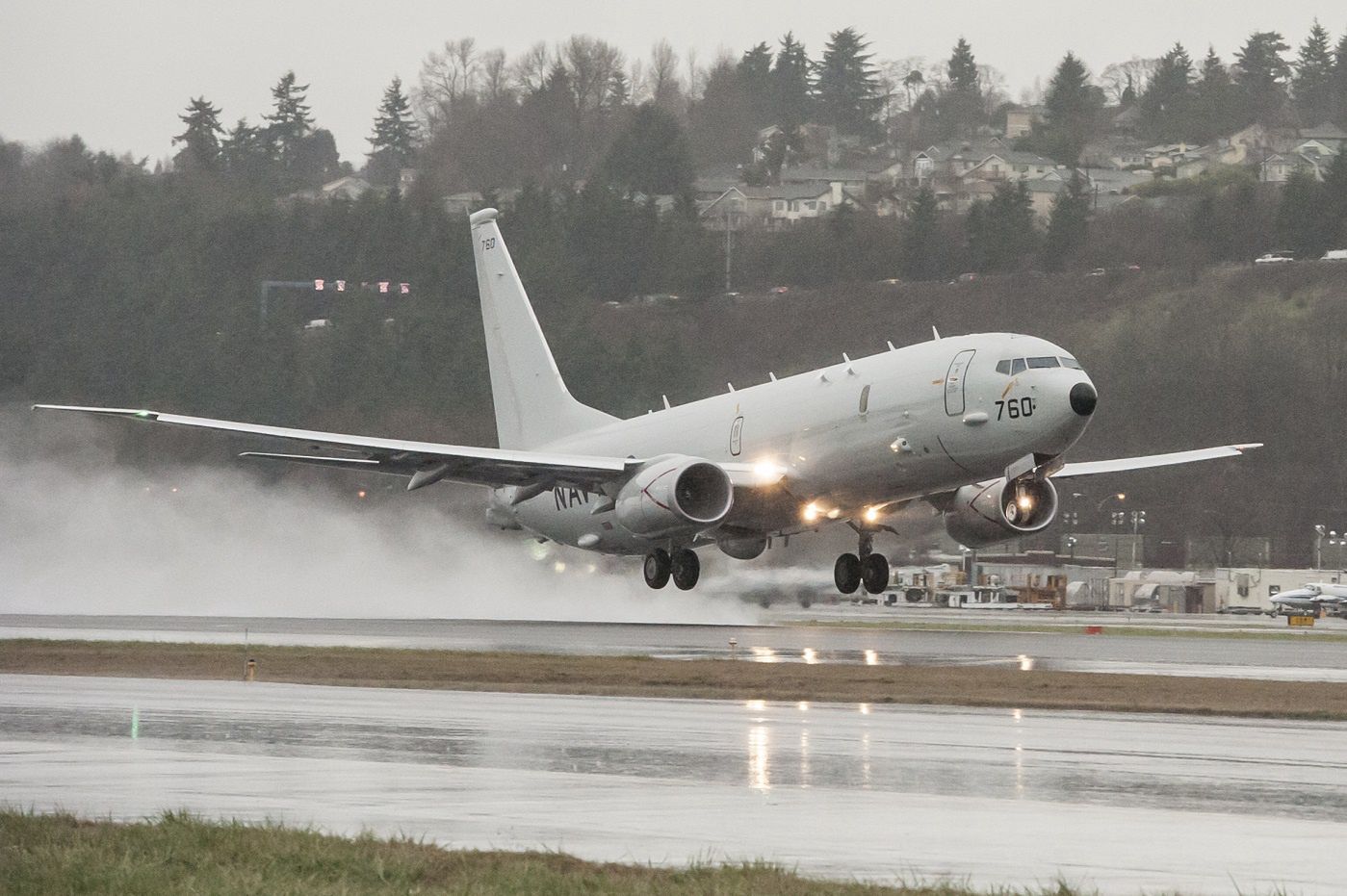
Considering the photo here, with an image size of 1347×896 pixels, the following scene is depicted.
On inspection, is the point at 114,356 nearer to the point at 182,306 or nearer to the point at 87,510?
the point at 182,306

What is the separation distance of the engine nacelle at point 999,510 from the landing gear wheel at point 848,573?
2460 millimetres

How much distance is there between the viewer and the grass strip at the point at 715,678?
30391mm

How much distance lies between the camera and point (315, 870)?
1384 cm

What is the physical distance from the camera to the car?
160 meters

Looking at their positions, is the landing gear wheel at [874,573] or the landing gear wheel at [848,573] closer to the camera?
the landing gear wheel at [874,573]

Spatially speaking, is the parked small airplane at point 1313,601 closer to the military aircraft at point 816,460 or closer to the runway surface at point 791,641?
the runway surface at point 791,641

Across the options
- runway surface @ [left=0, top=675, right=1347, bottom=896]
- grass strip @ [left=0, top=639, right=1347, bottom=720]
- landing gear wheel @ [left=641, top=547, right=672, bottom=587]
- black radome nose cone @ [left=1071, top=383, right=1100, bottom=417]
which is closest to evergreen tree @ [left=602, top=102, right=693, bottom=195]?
landing gear wheel @ [left=641, top=547, right=672, bottom=587]

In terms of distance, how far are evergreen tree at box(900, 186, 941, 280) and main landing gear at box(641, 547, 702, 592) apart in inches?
4451

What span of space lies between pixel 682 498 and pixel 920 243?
388 feet

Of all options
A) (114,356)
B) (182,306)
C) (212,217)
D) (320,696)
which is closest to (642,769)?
(320,696)

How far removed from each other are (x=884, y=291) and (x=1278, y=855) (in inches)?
5689

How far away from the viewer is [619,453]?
53.2m

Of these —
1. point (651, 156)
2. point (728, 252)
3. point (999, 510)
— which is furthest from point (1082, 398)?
point (651, 156)

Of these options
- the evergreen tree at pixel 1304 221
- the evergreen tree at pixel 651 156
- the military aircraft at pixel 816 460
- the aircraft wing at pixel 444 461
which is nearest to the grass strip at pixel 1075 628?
the military aircraft at pixel 816 460
